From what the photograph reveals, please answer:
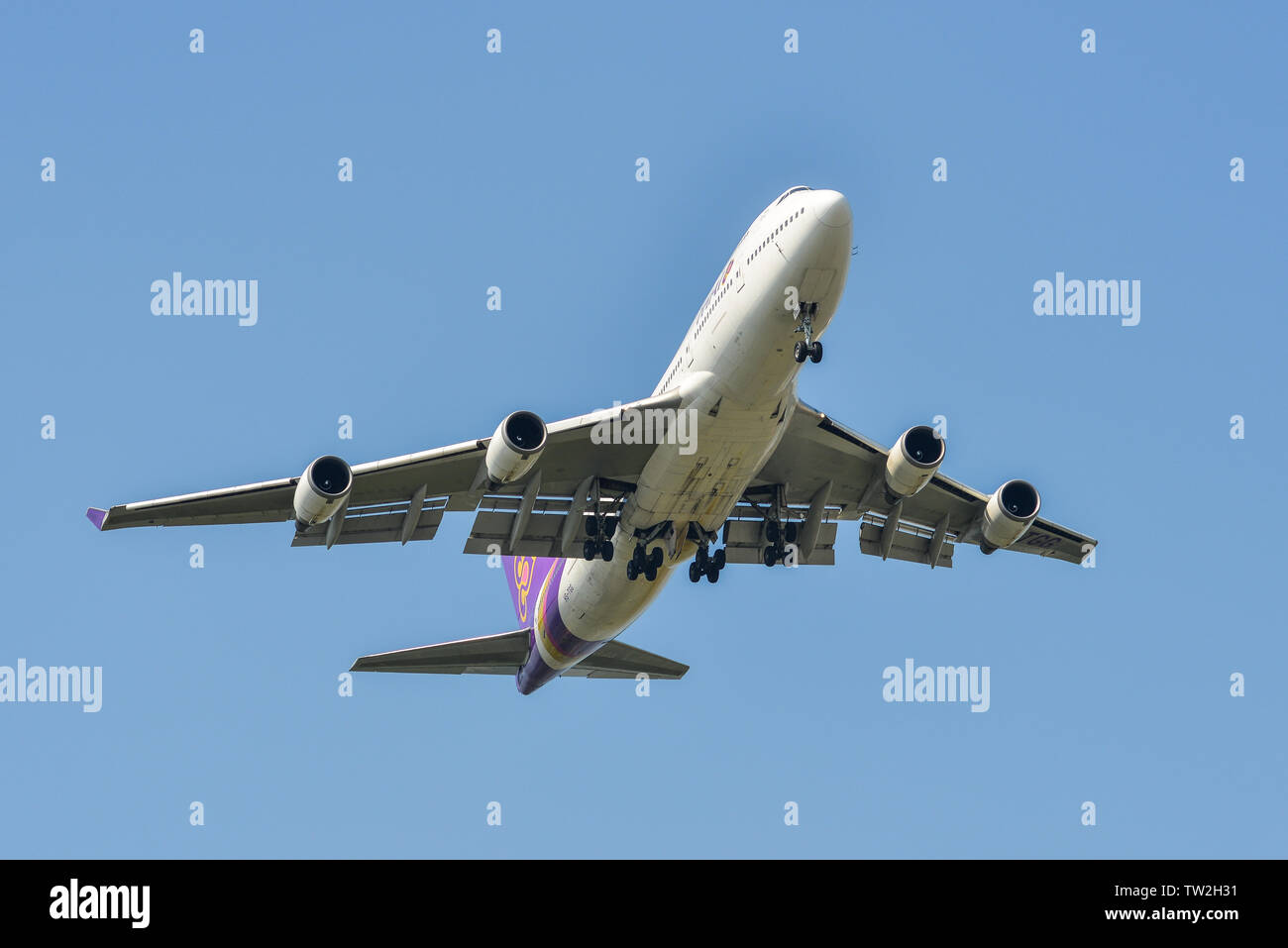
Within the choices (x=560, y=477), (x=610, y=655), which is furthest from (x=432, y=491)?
(x=610, y=655)

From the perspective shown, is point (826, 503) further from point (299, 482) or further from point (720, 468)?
point (299, 482)

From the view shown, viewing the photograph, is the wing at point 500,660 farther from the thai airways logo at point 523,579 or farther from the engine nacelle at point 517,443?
the engine nacelle at point 517,443

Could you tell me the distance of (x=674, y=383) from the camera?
29.2 m

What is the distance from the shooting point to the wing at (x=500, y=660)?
3800cm

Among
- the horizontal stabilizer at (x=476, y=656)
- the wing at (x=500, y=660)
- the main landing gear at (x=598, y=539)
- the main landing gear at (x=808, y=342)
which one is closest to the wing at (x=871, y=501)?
the main landing gear at (x=598, y=539)

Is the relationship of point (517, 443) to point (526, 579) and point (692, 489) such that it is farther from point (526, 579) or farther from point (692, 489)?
point (526, 579)

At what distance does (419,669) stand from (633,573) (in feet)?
30.1

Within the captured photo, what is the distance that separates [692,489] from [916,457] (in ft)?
14.9

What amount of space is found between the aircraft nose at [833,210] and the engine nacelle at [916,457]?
6077mm

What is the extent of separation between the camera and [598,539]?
3219 centimetres

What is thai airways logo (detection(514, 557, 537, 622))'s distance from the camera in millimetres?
38812

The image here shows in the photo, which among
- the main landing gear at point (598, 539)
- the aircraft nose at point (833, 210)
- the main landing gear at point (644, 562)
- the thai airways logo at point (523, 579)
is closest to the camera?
the aircraft nose at point (833, 210)

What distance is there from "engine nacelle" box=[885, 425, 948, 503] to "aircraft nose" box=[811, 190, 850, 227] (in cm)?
608

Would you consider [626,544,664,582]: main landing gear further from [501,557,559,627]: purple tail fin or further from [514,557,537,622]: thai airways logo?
[514,557,537,622]: thai airways logo
